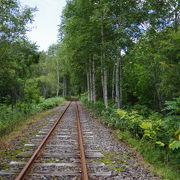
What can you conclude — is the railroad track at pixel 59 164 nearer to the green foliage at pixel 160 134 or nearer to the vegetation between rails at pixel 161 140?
the vegetation between rails at pixel 161 140

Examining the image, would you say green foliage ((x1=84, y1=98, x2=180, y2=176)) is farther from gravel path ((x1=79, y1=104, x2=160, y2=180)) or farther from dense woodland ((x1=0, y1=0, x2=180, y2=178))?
gravel path ((x1=79, y1=104, x2=160, y2=180))

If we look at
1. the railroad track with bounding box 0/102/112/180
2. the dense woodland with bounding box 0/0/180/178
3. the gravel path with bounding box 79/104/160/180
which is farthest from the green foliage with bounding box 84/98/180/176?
the railroad track with bounding box 0/102/112/180

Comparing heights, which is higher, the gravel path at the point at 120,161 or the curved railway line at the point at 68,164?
the curved railway line at the point at 68,164

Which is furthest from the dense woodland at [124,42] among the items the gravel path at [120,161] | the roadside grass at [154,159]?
the gravel path at [120,161]

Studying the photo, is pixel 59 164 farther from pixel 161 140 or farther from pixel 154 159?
pixel 161 140

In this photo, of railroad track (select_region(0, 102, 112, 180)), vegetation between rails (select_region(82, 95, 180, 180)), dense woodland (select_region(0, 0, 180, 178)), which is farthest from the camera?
dense woodland (select_region(0, 0, 180, 178))

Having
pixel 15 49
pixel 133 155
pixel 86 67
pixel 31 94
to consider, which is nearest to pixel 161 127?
pixel 133 155

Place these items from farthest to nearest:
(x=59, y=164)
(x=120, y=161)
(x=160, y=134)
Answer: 1. (x=160, y=134)
2. (x=120, y=161)
3. (x=59, y=164)

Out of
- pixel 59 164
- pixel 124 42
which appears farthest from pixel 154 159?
pixel 124 42

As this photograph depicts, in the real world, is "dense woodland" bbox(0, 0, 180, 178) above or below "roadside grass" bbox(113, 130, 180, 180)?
above

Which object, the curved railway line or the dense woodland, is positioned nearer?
the curved railway line

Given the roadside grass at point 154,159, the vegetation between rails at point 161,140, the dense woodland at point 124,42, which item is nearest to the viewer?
the roadside grass at point 154,159

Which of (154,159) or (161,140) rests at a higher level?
Answer: (161,140)

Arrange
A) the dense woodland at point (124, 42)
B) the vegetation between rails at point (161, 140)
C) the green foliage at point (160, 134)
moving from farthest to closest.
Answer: the dense woodland at point (124, 42), the green foliage at point (160, 134), the vegetation between rails at point (161, 140)
